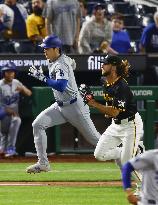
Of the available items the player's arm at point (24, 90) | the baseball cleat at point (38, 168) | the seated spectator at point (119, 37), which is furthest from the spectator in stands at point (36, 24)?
the baseball cleat at point (38, 168)

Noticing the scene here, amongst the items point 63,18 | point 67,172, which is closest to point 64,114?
point 67,172

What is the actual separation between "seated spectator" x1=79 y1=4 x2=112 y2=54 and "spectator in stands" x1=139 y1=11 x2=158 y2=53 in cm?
68

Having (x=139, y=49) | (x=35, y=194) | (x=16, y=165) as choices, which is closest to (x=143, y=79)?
(x=139, y=49)

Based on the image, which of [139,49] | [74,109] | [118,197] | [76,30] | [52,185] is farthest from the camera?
[139,49]

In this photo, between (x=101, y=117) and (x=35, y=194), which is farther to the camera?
(x=101, y=117)

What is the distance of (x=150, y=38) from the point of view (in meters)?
15.5

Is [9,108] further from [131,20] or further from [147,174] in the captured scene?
[147,174]

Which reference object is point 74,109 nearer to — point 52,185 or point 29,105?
point 52,185

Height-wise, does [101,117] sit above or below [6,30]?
below

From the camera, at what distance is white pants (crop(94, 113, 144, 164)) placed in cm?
980

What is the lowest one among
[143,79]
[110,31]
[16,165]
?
[16,165]

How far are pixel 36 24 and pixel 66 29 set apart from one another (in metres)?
0.64

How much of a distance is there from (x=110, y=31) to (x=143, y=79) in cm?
126

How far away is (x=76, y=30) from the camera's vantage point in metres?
15.2
